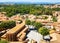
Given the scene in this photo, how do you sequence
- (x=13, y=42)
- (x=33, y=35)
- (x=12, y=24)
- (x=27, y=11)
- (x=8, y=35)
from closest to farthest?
(x=13, y=42), (x=8, y=35), (x=33, y=35), (x=12, y=24), (x=27, y=11)

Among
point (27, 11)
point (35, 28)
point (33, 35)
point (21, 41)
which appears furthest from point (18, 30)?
point (27, 11)

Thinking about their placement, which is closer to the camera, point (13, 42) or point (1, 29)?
point (13, 42)

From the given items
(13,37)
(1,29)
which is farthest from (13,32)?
(1,29)

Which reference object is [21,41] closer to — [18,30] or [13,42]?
[13,42]

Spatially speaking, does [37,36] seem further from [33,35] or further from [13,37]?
[13,37]

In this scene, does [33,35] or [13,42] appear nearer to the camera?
[13,42]

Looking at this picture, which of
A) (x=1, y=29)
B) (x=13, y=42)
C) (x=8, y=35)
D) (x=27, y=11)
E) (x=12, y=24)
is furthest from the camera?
(x=27, y=11)

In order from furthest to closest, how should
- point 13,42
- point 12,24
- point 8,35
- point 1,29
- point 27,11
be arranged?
point 27,11 < point 12,24 < point 1,29 < point 8,35 < point 13,42

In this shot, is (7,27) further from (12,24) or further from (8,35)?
(8,35)

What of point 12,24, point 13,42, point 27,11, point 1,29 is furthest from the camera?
point 27,11
